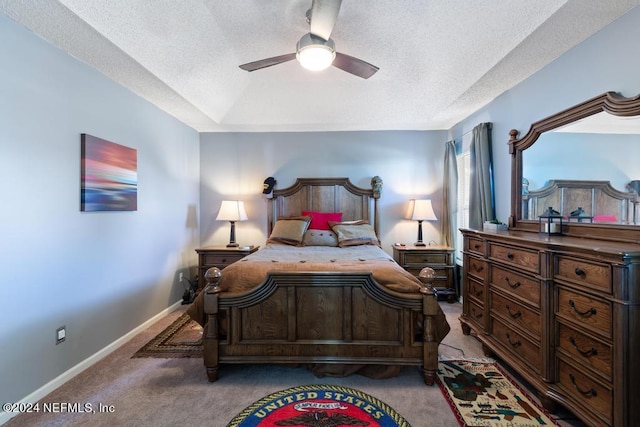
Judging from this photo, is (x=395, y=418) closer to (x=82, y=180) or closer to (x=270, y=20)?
(x=82, y=180)

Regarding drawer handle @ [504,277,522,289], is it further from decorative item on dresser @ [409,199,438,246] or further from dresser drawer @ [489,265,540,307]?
decorative item on dresser @ [409,199,438,246]

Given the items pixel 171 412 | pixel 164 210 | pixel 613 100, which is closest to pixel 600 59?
pixel 613 100

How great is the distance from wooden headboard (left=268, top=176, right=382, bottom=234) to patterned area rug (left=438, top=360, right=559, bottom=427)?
2.19 metres

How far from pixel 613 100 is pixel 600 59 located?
1.17 feet

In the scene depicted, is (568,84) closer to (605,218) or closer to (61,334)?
(605,218)

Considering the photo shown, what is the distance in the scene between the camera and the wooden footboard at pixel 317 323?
1982 mm

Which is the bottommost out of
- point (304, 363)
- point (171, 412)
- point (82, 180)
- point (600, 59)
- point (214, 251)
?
point (171, 412)

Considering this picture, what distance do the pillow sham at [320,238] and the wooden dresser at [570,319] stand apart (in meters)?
1.74

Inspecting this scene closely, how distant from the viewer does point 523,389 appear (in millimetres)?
1944

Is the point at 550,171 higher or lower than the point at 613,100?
lower

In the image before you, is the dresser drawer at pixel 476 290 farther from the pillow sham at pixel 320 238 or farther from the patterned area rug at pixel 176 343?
the patterned area rug at pixel 176 343

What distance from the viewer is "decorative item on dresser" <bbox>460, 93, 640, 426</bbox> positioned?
1.30m

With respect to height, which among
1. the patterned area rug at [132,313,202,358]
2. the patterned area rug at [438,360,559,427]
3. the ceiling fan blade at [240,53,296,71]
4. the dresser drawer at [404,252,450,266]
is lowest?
the patterned area rug at [438,360,559,427]

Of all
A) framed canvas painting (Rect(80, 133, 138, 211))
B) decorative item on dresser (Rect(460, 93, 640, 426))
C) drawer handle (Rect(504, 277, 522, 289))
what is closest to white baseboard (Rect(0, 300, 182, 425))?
framed canvas painting (Rect(80, 133, 138, 211))
